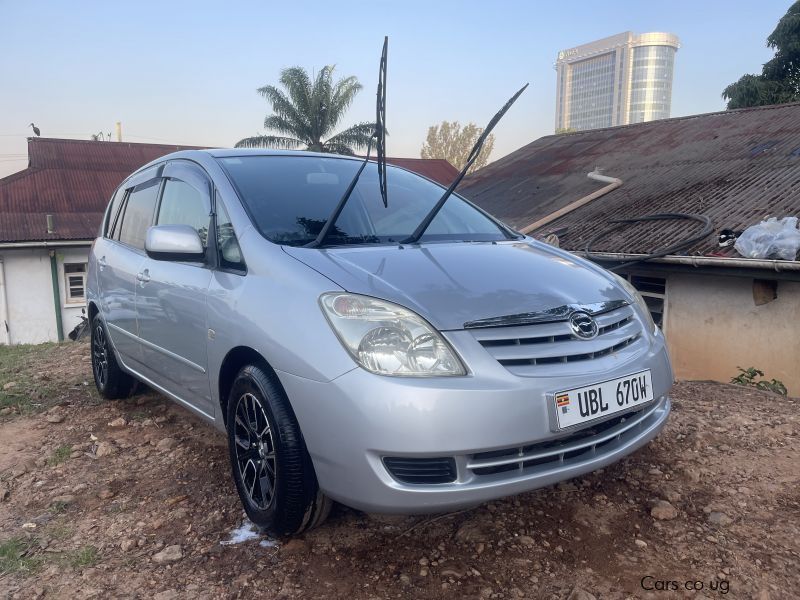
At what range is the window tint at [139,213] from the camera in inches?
147

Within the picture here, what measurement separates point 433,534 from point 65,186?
67.2ft

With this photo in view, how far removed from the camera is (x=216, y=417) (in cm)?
280

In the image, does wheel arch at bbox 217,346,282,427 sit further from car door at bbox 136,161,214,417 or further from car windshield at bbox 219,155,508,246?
car windshield at bbox 219,155,508,246

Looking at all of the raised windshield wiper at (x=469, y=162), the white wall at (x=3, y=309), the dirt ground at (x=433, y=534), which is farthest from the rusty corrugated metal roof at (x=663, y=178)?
the white wall at (x=3, y=309)

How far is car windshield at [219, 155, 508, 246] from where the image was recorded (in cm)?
280

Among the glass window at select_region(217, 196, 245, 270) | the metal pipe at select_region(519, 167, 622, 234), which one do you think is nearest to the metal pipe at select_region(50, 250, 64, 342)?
the metal pipe at select_region(519, 167, 622, 234)

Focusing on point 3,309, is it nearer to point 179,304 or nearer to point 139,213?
point 139,213

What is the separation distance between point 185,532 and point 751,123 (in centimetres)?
1389

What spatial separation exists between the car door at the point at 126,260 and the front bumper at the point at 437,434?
1968 mm

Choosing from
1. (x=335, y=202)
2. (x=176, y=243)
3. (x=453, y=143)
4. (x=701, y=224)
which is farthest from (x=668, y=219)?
(x=453, y=143)

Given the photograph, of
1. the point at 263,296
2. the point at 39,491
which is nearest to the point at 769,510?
the point at 263,296

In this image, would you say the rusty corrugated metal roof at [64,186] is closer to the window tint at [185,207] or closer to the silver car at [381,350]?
the window tint at [185,207]

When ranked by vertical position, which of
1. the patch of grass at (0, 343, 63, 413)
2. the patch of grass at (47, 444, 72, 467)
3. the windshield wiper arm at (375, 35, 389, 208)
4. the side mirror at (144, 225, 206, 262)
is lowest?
the patch of grass at (0, 343, 63, 413)

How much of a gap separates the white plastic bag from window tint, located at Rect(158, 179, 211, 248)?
23.0 feet
